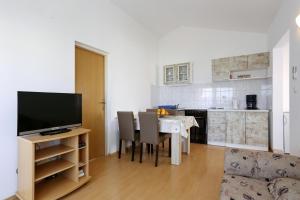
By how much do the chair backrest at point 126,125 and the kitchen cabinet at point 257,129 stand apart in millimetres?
2613

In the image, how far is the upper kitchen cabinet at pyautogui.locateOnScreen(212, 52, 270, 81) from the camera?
12.5 ft

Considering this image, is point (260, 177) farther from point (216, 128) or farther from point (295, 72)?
point (216, 128)

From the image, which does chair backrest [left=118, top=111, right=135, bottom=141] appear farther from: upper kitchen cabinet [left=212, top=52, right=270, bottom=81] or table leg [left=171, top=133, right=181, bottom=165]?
upper kitchen cabinet [left=212, top=52, right=270, bottom=81]

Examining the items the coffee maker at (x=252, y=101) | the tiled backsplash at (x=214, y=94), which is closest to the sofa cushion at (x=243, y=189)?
the tiled backsplash at (x=214, y=94)

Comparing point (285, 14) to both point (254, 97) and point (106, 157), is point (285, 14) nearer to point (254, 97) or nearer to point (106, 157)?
point (254, 97)

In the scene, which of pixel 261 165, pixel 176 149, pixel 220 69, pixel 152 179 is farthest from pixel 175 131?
pixel 220 69

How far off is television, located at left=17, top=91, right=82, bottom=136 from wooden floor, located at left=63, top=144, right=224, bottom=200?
0.84m

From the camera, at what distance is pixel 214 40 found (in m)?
4.54

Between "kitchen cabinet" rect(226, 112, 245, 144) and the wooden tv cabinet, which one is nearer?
the wooden tv cabinet

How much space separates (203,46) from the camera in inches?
185

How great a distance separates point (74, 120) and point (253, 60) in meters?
3.96

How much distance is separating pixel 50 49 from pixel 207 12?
302cm

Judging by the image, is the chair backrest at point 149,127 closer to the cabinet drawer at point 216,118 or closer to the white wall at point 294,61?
the white wall at point 294,61

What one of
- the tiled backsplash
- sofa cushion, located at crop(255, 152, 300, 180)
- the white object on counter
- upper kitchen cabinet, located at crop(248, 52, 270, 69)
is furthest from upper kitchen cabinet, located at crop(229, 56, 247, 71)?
sofa cushion, located at crop(255, 152, 300, 180)
